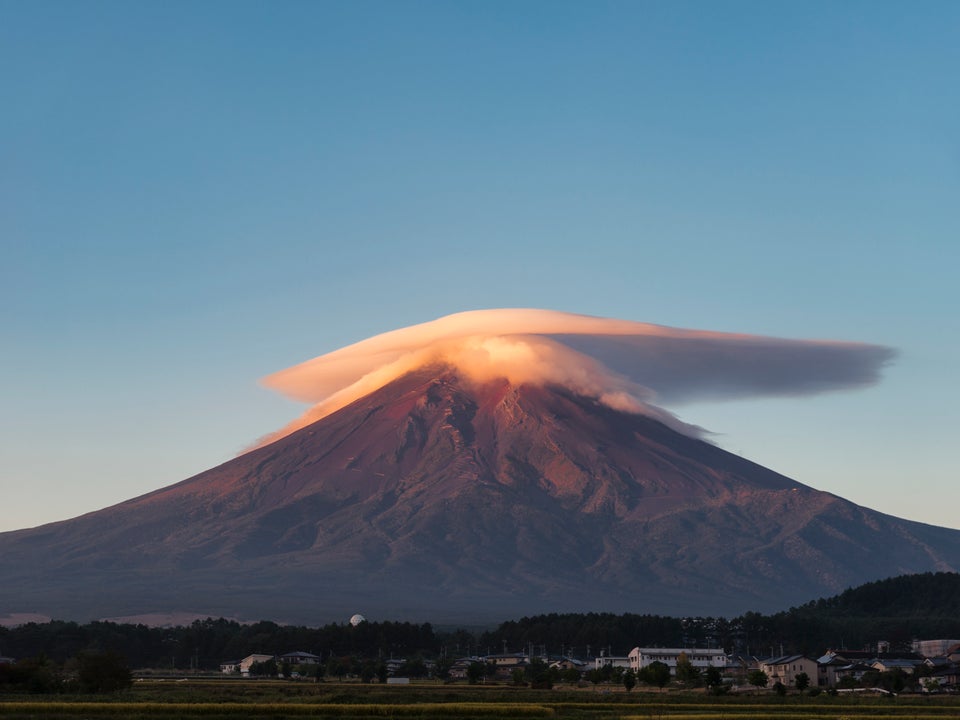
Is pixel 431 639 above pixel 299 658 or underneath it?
above

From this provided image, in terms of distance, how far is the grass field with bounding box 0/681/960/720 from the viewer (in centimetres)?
7269

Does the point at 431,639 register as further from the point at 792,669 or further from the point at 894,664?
the point at 894,664

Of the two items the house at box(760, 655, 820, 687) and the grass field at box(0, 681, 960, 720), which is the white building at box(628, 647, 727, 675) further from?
the grass field at box(0, 681, 960, 720)

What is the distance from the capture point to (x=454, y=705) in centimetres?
7850

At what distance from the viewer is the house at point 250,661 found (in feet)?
500

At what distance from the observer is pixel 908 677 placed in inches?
4734

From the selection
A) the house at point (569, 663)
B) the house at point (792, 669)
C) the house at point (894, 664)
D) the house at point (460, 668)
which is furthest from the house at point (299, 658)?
the house at point (894, 664)

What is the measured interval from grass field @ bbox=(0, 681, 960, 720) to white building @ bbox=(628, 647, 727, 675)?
190ft

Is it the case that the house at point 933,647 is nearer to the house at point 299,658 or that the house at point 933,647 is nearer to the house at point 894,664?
the house at point 894,664

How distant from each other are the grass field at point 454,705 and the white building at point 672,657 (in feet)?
190

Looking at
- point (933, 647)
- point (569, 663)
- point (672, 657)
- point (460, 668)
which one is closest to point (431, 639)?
point (569, 663)

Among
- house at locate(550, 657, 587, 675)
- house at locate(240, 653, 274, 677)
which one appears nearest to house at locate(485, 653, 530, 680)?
house at locate(550, 657, 587, 675)

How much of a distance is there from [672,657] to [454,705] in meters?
88.2

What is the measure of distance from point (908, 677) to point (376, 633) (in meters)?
74.3
